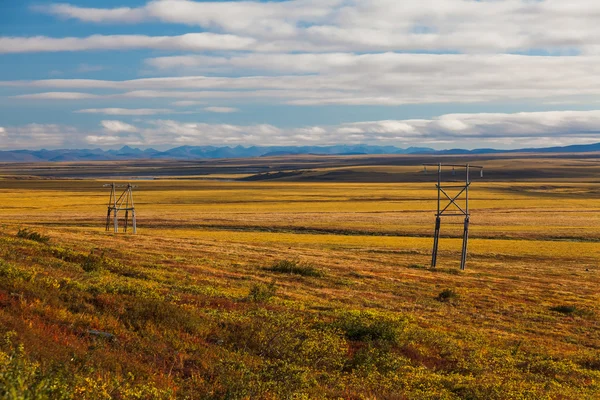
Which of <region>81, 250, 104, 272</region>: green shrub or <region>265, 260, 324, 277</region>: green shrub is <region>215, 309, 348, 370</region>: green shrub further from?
<region>265, 260, 324, 277</region>: green shrub

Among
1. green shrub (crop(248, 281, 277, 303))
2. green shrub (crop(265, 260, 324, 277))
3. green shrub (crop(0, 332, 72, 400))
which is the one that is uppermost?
green shrub (crop(0, 332, 72, 400))

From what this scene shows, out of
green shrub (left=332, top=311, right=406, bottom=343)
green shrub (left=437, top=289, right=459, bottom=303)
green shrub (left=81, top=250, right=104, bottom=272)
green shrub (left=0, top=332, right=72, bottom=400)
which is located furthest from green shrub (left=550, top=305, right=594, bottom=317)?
green shrub (left=0, top=332, right=72, bottom=400)

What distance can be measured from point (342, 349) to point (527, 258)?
4050cm

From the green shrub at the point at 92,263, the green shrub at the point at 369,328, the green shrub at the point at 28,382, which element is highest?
the green shrub at the point at 28,382

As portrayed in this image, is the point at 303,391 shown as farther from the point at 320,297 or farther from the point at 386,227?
the point at 386,227

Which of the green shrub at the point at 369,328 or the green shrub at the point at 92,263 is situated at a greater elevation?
the green shrub at the point at 92,263

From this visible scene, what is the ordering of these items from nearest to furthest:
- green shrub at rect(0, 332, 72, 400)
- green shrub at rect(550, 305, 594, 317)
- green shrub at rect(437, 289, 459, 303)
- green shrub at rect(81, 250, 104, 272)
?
1. green shrub at rect(0, 332, 72, 400)
2. green shrub at rect(81, 250, 104, 272)
3. green shrub at rect(550, 305, 594, 317)
4. green shrub at rect(437, 289, 459, 303)

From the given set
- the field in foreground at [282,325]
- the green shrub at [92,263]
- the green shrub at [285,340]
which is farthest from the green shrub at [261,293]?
the green shrub at [92,263]

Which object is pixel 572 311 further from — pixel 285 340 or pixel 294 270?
pixel 285 340

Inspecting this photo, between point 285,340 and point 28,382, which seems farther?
point 285,340

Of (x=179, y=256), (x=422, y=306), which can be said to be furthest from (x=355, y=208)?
(x=422, y=306)

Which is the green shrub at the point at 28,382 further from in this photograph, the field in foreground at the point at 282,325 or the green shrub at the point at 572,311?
the green shrub at the point at 572,311

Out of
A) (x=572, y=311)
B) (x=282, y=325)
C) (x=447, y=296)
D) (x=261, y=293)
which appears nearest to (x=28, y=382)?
(x=282, y=325)

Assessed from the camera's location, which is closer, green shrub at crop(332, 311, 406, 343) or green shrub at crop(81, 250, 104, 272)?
green shrub at crop(332, 311, 406, 343)
